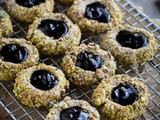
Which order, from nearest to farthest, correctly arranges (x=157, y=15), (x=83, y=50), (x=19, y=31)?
(x=83, y=50) → (x=19, y=31) → (x=157, y=15)

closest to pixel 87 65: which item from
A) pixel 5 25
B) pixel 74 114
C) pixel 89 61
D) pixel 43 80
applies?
pixel 89 61

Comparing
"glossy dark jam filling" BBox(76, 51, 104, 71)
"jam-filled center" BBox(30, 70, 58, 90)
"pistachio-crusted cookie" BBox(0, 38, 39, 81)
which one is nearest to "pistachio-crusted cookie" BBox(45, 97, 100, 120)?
"jam-filled center" BBox(30, 70, 58, 90)

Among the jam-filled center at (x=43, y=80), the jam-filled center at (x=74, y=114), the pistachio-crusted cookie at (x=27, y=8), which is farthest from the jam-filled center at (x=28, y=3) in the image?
the jam-filled center at (x=74, y=114)

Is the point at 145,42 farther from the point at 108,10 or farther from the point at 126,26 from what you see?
the point at 108,10

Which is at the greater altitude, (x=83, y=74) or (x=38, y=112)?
(x=83, y=74)

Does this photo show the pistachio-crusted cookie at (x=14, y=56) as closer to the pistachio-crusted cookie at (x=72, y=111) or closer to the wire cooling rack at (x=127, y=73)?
the wire cooling rack at (x=127, y=73)

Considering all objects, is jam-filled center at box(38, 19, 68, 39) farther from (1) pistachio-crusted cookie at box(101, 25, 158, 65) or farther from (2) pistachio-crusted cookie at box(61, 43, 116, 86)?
(1) pistachio-crusted cookie at box(101, 25, 158, 65)

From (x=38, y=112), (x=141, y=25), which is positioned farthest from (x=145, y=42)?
(x=38, y=112)

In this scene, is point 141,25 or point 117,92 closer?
point 117,92
